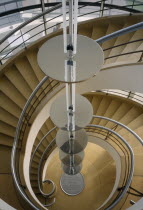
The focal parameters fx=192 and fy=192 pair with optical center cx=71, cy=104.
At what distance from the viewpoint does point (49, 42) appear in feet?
5.01

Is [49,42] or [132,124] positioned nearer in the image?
[49,42]

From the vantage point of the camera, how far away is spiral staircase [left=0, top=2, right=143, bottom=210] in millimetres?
3898

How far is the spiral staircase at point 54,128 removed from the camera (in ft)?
12.8

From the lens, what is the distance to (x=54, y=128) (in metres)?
5.55

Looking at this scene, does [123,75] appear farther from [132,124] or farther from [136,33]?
[132,124]

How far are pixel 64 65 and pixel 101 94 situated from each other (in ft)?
17.2

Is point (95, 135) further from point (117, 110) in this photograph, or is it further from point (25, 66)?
point (25, 66)

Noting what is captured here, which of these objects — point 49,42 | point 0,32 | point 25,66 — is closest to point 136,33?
point 25,66

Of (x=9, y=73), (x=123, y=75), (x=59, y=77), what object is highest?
(x=9, y=73)

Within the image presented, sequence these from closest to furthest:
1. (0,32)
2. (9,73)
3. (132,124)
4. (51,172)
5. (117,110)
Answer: (9,73), (132,124), (117,110), (51,172), (0,32)

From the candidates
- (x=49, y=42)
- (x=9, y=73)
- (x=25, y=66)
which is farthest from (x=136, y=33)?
(x=49, y=42)

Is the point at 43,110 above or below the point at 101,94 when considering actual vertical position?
below

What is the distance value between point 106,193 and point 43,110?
15.2 ft

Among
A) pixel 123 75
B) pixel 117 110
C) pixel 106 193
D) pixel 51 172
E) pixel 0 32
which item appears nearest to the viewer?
pixel 123 75
